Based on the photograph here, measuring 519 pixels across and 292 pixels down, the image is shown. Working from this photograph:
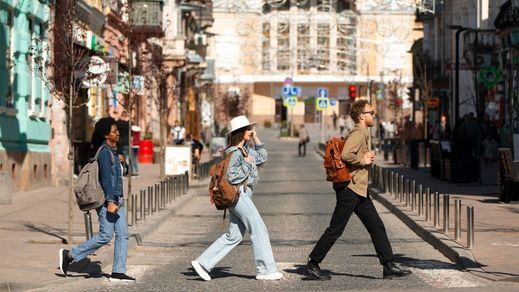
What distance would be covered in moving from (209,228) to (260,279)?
8.54 metres

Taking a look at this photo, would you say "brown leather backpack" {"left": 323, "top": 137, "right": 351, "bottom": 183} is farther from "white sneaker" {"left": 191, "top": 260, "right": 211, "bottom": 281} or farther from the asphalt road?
"white sneaker" {"left": 191, "top": 260, "right": 211, "bottom": 281}

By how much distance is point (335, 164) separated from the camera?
14.8 meters

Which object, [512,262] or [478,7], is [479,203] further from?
[478,7]

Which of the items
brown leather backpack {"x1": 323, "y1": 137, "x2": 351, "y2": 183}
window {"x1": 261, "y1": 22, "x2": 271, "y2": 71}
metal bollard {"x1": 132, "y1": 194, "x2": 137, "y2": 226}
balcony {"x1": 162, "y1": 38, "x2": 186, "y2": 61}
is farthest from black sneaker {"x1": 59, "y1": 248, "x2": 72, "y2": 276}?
window {"x1": 261, "y1": 22, "x2": 271, "y2": 71}

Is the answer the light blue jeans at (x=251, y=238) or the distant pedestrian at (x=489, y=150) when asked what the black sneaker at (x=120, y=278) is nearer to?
the light blue jeans at (x=251, y=238)

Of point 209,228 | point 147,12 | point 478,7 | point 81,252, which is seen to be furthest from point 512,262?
point 478,7

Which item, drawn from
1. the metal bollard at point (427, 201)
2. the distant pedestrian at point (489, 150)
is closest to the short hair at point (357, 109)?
the metal bollard at point (427, 201)

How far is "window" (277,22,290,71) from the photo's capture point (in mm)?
115938

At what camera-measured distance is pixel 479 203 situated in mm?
26766

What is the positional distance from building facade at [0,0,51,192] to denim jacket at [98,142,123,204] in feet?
49.0

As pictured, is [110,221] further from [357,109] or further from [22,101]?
[22,101]

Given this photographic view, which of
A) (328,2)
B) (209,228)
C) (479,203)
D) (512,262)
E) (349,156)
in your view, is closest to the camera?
(349,156)

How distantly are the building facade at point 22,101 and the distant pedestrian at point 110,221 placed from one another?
14.8 metres

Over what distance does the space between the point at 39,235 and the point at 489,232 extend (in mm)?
6384
